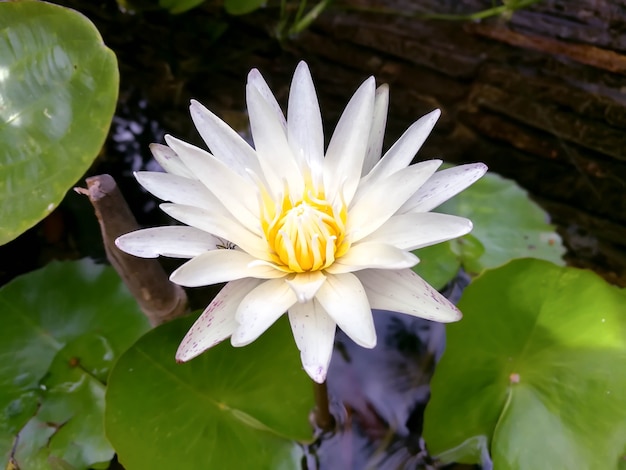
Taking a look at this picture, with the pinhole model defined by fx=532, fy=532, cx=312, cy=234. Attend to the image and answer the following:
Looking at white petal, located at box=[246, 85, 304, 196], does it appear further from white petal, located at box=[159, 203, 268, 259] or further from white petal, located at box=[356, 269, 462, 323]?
white petal, located at box=[356, 269, 462, 323]

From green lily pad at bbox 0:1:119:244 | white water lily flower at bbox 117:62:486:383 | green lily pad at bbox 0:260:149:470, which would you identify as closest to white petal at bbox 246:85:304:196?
white water lily flower at bbox 117:62:486:383

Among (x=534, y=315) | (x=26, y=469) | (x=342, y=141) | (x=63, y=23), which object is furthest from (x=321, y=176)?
(x=26, y=469)

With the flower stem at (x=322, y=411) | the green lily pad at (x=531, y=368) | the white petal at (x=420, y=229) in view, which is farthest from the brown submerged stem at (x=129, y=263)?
the green lily pad at (x=531, y=368)

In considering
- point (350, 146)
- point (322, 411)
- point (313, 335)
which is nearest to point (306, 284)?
point (313, 335)

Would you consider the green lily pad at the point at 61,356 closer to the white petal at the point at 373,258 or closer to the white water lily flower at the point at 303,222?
the white water lily flower at the point at 303,222

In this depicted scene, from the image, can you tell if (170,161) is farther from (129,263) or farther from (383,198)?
(383,198)
